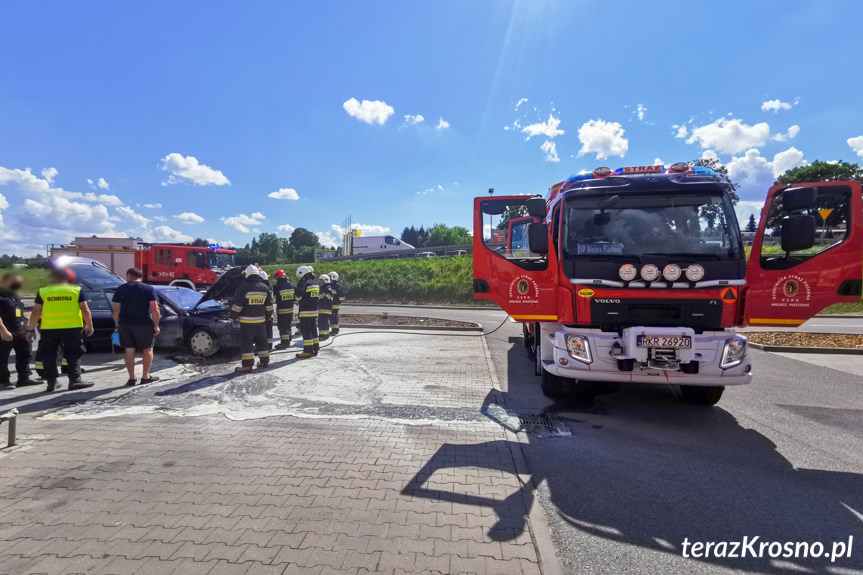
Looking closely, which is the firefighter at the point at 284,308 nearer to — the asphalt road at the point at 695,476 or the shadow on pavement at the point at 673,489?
the asphalt road at the point at 695,476

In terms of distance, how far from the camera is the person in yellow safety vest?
5438 mm

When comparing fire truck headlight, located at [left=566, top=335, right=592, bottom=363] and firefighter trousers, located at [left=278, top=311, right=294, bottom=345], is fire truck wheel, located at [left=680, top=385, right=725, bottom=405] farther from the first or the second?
firefighter trousers, located at [left=278, top=311, right=294, bottom=345]

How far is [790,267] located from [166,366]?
896 centimetres

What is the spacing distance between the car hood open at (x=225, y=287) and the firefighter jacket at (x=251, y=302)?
5.24 feet

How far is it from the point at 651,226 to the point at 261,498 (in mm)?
4640

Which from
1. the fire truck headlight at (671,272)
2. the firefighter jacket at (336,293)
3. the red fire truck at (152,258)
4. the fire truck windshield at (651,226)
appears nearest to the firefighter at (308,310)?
the firefighter jacket at (336,293)

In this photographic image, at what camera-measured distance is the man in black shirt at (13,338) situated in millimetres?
5516

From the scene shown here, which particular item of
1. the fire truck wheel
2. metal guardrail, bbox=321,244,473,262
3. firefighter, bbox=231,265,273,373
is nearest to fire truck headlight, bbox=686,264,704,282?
the fire truck wheel

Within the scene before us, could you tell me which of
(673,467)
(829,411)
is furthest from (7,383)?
(829,411)

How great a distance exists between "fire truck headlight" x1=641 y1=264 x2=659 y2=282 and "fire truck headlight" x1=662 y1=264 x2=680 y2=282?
9cm

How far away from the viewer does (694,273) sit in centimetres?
430

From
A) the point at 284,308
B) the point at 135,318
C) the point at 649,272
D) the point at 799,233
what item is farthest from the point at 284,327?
the point at 799,233

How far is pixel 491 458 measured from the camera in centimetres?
369

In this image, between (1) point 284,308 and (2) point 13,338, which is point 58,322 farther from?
(1) point 284,308
